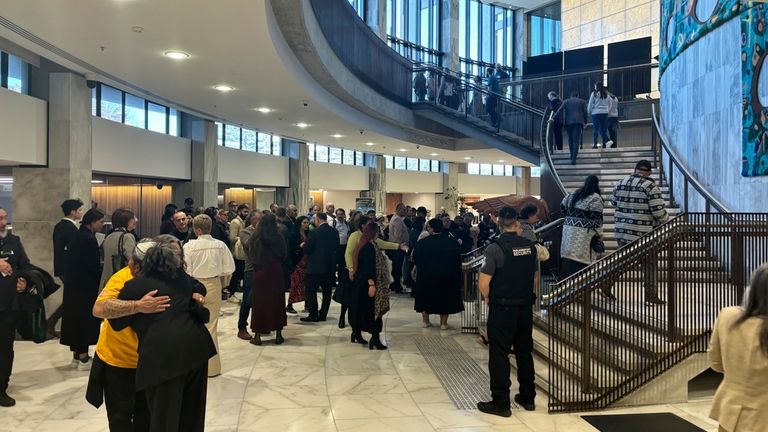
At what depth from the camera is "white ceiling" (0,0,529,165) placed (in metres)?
5.98

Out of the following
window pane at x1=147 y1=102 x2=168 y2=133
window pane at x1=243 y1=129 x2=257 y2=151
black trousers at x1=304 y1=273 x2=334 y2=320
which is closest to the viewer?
black trousers at x1=304 y1=273 x2=334 y2=320

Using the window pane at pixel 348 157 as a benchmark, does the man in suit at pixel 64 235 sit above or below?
below

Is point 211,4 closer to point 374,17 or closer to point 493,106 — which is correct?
point 493,106

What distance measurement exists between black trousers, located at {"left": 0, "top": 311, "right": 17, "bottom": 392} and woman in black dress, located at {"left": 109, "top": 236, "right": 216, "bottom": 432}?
2478 millimetres

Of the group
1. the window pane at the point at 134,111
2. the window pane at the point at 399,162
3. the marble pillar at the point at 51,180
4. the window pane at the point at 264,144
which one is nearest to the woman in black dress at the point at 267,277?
the marble pillar at the point at 51,180

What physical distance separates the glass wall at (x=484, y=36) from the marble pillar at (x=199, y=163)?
688 inches

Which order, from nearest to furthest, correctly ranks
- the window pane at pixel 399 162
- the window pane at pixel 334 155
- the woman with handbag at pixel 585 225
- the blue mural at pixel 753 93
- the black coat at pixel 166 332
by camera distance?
the black coat at pixel 166 332
the woman with handbag at pixel 585 225
the blue mural at pixel 753 93
the window pane at pixel 334 155
the window pane at pixel 399 162

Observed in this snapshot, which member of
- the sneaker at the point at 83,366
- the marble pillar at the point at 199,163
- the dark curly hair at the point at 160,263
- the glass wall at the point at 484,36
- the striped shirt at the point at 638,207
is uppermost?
the glass wall at the point at 484,36

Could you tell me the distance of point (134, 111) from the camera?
41.5 ft

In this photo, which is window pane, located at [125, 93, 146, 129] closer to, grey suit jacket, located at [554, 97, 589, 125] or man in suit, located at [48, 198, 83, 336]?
man in suit, located at [48, 198, 83, 336]

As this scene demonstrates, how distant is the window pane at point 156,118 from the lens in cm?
1334

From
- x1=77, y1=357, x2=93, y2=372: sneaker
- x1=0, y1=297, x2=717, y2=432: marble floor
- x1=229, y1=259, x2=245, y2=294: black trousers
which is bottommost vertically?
x1=0, y1=297, x2=717, y2=432: marble floor

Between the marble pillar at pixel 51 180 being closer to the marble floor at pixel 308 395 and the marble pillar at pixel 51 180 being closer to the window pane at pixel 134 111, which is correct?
the marble floor at pixel 308 395

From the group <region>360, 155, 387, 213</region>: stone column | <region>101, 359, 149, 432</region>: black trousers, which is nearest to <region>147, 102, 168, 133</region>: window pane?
<region>101, 359, 149, 432</region>: black trousers
